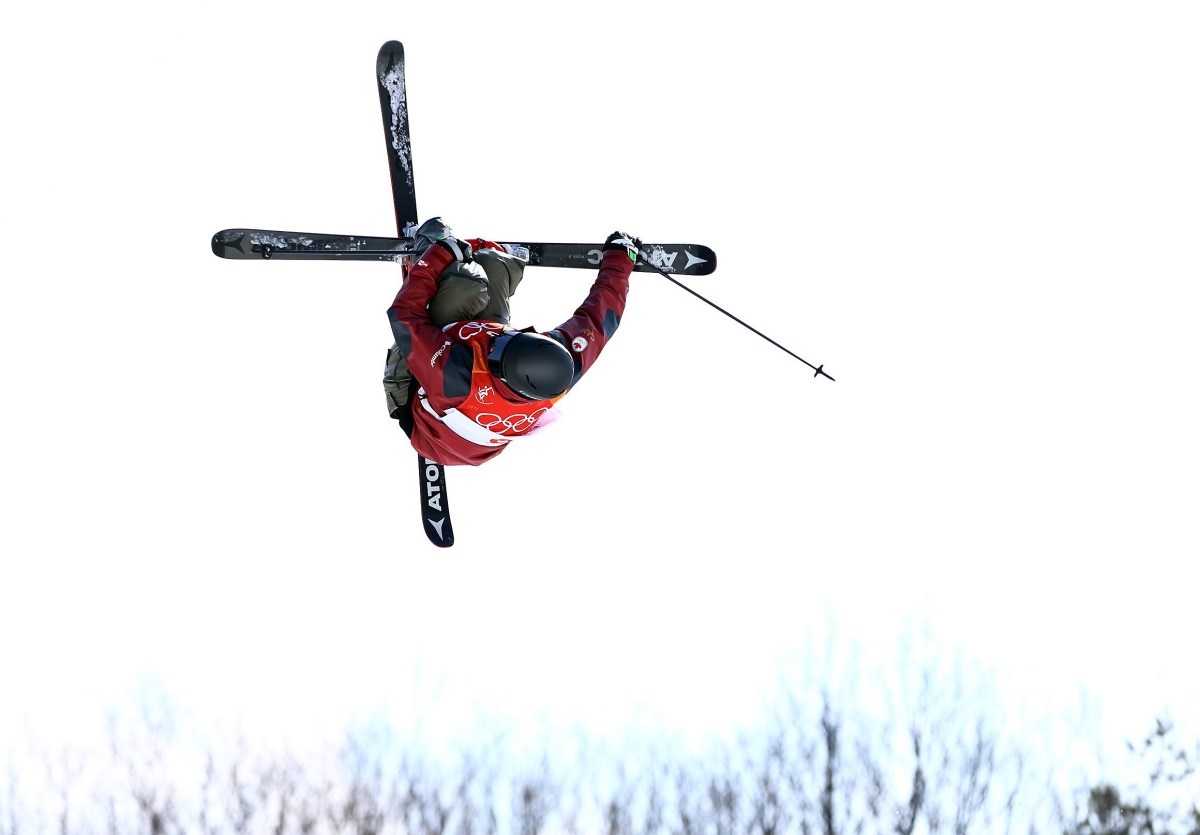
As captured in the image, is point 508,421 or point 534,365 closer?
point 534,365

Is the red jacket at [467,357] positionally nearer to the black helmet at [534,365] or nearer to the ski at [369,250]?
the black helmet at [534,365]

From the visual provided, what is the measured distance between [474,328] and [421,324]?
26 centimetres

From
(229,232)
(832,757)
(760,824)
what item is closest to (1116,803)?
(832,757)

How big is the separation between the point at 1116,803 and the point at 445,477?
22.9 feet

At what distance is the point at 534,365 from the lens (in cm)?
501

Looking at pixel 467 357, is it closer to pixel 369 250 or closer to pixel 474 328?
pixel 474 328

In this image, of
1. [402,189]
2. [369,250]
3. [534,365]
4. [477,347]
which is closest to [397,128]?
[402,189]

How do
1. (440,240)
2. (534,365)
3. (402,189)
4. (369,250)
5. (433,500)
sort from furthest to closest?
(433,500) → (402,189) → (369,250) → (440,240) → (534,365)

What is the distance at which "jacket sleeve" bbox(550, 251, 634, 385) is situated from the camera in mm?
5457

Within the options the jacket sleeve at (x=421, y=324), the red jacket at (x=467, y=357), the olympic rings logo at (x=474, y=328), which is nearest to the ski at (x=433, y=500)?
the red jacket at (x=467, y=357)

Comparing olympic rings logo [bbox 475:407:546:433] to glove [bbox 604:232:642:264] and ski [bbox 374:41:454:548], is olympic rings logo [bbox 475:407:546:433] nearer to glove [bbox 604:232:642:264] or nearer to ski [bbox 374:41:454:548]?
glove [bbox 604:232:642:264]

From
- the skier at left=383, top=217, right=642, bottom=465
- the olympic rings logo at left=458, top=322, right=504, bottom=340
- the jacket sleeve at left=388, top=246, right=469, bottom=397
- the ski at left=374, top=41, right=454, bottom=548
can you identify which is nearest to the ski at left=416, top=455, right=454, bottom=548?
the ski at left=374, top=41, right=454, bottom=548

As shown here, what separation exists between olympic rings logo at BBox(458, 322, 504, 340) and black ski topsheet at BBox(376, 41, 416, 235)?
167 centimetres

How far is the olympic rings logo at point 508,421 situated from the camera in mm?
5453
